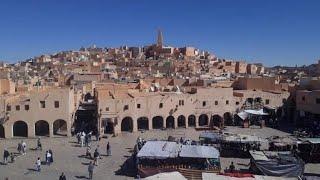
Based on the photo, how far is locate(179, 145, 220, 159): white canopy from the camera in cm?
2389

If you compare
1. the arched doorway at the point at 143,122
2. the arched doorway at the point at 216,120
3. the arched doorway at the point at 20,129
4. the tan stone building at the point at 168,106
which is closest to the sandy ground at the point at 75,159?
the tan stone building at the point at 168,106

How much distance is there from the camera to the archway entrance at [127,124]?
39.9 metres

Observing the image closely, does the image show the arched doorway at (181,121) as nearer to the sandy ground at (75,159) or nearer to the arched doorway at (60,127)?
the sandy ground at (75,159)

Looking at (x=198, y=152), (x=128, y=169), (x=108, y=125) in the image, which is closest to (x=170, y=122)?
(x=108, y=125)

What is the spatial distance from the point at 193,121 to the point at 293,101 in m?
10.1

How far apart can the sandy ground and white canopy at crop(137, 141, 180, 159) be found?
169cm

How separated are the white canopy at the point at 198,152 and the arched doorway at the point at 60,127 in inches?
620

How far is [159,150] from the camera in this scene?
24828 mm

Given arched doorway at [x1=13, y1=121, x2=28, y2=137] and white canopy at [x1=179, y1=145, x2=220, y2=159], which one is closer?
white canopy at [x1=179, y1=145, x2=220, y2=159]

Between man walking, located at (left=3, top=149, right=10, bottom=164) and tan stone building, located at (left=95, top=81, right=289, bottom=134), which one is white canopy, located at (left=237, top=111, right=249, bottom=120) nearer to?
tan stone building, located at (left=95, top=81, right=289, bottom=134)

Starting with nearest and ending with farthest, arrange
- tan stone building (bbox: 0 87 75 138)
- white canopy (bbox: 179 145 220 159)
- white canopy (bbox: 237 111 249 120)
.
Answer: white canopy (bbox: 179 145 220 159)
tan stone building (bbox: 0 87 75 138)
white canopy (bbox: 237 111 249 120)

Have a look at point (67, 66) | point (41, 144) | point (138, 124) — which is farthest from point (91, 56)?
point (41, 144)

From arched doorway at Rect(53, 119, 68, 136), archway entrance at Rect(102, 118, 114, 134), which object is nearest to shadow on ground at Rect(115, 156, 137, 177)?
archway entrance at Rect(102, 118, 114, 134)

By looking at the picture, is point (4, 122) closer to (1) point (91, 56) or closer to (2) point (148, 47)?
(1) point (91, 56)
